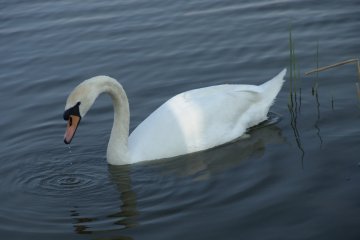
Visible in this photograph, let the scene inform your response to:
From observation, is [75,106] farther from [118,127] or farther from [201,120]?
[201,120]

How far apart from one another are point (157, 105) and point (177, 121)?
1257 mm

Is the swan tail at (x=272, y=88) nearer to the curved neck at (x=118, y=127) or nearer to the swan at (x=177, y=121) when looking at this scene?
the swan at (x=177, y=121)

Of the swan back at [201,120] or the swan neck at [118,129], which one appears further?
the swan back at [201,120]

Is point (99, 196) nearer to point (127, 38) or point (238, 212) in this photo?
point (238, 212)

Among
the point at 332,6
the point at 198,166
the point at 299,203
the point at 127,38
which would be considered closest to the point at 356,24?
the point at 332,6

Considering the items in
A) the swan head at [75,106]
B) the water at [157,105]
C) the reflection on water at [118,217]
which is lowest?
the reflection on water at [118,217]

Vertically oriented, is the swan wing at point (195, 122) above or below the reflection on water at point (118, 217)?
above

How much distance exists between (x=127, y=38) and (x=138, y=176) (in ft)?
14.8

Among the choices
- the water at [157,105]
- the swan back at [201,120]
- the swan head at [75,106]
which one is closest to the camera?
the water at [157,105]

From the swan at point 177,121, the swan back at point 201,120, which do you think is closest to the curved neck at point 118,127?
the swan at point 177,121

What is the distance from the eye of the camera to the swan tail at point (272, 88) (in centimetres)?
959

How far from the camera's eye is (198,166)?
8648 mm

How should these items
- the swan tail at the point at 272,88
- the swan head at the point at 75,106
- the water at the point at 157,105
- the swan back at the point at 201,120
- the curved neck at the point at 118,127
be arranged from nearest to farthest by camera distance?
the water at the point at 157,105 < the swan head at the point at 75,106 < the curved neck at the point at 118,127 < the swan back at the point at 201,120 < the swan tail at the point at 272,88

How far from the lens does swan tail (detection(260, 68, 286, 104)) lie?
9.59m
